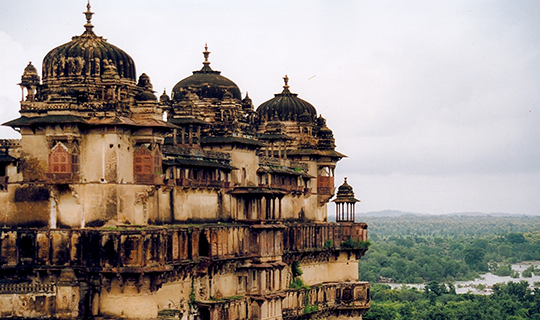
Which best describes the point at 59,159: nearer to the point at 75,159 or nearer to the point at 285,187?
the point at 75,159

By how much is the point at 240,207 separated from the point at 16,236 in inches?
616

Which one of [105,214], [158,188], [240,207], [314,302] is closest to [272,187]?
[240,207]

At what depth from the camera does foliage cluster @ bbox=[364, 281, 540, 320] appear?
107 meters

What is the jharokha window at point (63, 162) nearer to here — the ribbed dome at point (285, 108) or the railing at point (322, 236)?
the railing at point (322, 236)

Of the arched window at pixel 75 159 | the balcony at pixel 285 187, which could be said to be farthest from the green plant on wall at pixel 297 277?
the arched window at pixel 75 159

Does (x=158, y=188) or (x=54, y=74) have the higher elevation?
(x=54, y=74)

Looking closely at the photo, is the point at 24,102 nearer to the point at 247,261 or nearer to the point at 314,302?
the point at 247,261

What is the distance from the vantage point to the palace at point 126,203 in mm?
47000

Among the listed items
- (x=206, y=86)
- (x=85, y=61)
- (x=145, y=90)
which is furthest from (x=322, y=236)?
(x=85, y=61)

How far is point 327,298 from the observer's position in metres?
72.9

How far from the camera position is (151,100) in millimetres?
49719

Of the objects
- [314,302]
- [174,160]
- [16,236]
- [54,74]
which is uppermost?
[54,74]

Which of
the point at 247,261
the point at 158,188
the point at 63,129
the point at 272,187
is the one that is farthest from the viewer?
the point at 272,187

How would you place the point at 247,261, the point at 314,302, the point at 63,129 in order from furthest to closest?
the point at 314,302
the point at 247,261
the point at 63,129
